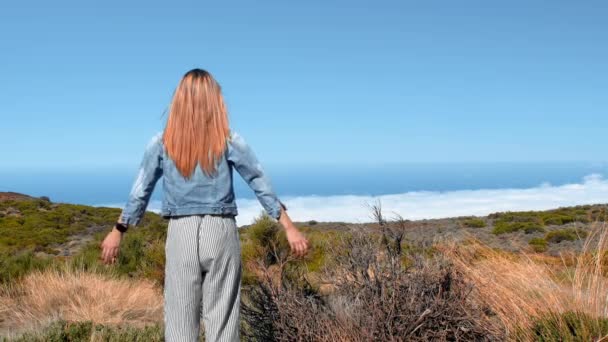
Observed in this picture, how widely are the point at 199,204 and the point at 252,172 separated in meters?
0.39

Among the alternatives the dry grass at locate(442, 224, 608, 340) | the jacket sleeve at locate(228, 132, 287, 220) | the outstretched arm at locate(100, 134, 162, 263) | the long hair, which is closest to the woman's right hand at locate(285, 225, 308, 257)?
the jacket sleeve at locate(228, 132, 287, 220)

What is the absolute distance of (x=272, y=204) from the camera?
4102 mm

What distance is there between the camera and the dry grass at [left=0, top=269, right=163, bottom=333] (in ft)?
25.7

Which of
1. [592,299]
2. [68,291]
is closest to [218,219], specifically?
[592,299]

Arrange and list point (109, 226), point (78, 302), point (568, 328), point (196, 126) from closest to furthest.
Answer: point (196, 126)
point (568, 328)
point (78, 302)
point (109, 226)

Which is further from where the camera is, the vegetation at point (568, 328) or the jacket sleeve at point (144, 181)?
the vegetation at point (568, 328)

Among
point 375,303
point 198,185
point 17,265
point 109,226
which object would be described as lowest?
point 375,303

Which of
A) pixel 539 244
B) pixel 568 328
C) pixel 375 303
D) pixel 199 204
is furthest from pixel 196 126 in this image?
pixel 539 244

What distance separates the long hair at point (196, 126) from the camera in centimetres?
396

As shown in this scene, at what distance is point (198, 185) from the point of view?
157 inches

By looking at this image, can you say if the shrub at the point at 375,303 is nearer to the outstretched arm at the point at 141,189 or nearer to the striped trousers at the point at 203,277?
the striped trousers at the point at 203,277

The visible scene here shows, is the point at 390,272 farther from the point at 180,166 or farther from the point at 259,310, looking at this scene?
the point at 180,166

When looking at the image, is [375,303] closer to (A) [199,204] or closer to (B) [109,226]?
(A) [199,204]

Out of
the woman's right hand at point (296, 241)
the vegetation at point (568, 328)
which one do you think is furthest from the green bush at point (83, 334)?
the vegetation at point (568, 328)
